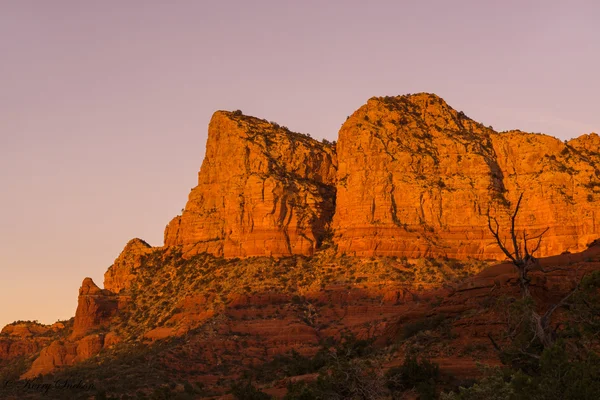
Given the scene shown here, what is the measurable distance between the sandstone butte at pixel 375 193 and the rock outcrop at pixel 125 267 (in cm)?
92

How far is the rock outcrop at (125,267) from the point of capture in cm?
14062

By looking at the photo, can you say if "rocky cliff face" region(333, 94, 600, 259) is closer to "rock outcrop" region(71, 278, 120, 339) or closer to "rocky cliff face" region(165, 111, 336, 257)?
"rocky cliff face" region(165, 111, 336, 257)

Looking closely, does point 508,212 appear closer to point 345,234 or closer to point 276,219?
point 345,234

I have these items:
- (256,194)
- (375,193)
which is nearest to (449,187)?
(375,193)

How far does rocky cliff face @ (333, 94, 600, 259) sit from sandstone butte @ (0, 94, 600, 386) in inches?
7.2

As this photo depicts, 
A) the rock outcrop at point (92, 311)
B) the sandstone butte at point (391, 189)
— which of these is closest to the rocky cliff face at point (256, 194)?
the sandstone butte at point (391, 189)

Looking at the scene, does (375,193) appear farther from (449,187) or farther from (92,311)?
(92,311)

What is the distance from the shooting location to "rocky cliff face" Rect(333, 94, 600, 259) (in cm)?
11962

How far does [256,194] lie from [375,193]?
17251 mm

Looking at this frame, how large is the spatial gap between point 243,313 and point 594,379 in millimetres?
78656

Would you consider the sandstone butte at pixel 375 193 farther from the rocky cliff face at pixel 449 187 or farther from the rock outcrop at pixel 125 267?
the rock outcrop at pixel 125 267

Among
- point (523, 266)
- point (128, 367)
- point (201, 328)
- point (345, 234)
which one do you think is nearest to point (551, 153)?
point (345, 234)

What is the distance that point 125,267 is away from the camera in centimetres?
14238

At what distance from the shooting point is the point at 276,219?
408 ft
